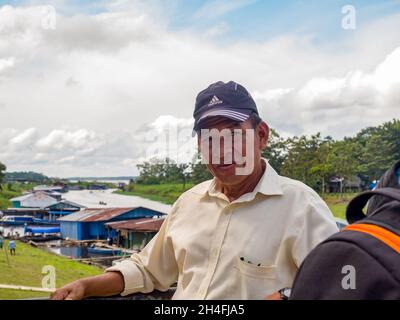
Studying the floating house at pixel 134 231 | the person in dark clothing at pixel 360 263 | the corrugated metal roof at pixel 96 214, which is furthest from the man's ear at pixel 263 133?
the corrugated metal roof at pixel 96 214

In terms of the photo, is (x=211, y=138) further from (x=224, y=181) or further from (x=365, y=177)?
(x=365, y=177)

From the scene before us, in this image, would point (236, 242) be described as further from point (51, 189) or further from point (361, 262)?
point (51, 189)

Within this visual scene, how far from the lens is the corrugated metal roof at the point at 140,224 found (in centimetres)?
194

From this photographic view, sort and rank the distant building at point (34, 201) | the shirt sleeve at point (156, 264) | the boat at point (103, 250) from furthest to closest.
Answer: the distant building at point (34, 201), the boat at point (103, 250), the shirt sleeve at point (156, 264)

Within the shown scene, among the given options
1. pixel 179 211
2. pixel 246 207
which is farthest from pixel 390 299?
pixel 179 211

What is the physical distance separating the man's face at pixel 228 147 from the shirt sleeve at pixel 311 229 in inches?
9.1

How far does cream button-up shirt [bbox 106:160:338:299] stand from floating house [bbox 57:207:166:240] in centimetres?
87

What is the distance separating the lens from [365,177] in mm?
2113

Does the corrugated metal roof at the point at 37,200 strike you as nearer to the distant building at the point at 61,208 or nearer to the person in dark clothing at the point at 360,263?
the distant building at the point at 61,208

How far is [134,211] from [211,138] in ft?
4.10

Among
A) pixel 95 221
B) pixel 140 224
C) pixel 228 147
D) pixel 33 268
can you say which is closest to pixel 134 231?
pixel 140 224

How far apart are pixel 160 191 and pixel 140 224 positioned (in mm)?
183

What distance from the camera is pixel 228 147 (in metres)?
1.36
